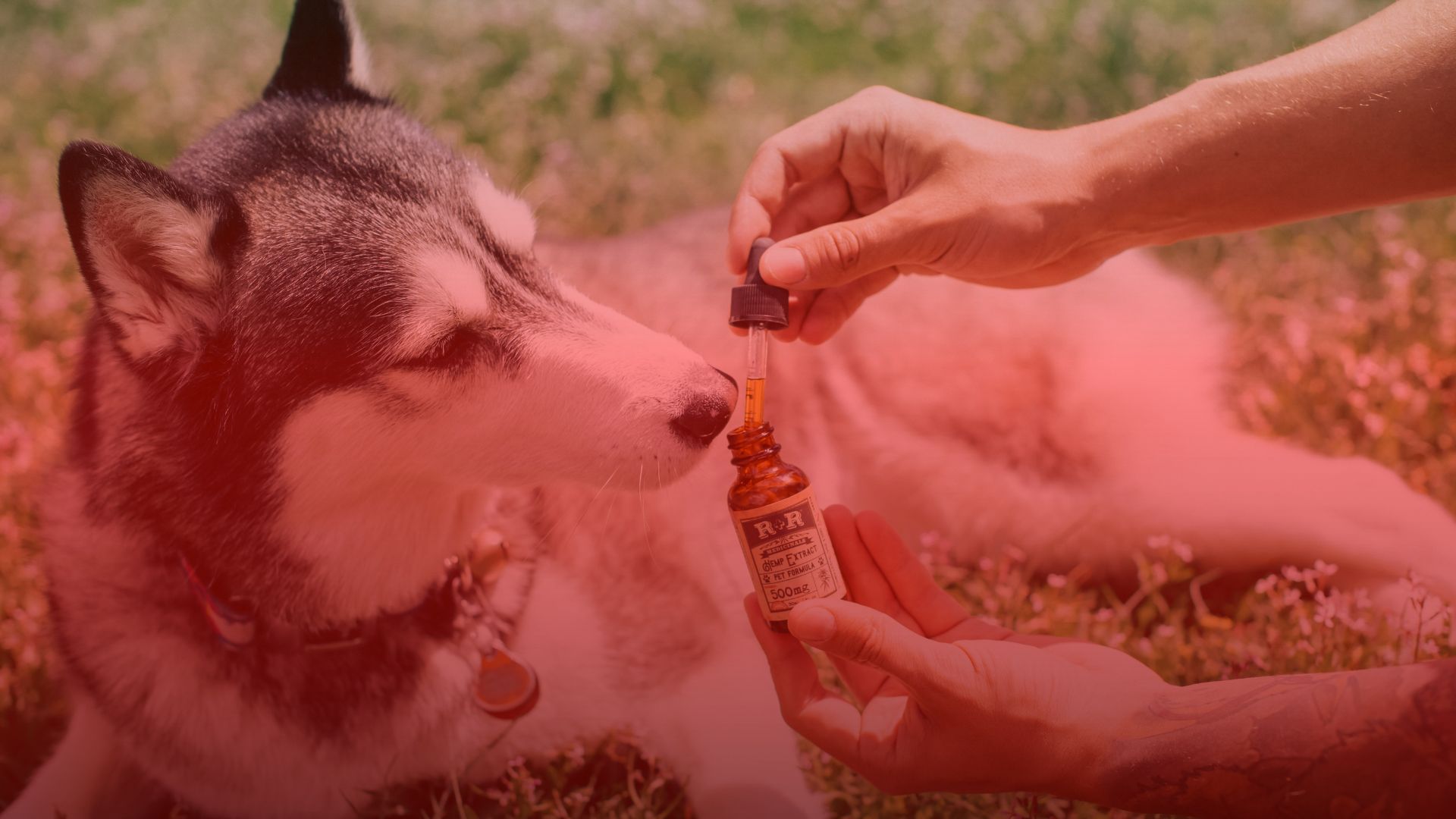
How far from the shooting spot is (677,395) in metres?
1.50

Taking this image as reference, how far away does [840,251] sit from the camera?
155cm

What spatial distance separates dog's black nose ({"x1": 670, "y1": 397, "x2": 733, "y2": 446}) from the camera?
1503 mm

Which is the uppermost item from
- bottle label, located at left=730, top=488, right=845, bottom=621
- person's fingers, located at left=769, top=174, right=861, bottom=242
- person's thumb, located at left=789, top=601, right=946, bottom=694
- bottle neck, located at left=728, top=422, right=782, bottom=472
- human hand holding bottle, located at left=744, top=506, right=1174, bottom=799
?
person's fingers, located at left=769, top=174, right=861, bottom=242

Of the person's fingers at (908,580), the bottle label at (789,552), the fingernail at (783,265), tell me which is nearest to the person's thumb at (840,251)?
→ the fingernail at (783,265)

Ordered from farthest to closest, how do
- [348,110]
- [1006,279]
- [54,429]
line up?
[54,429] → [1006,279] → [348,110]

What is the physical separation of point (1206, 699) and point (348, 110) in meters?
1.93

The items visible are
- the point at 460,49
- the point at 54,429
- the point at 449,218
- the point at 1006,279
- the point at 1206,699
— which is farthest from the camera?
the point at 460,49

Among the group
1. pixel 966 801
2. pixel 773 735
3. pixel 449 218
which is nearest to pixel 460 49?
pixel 449 218

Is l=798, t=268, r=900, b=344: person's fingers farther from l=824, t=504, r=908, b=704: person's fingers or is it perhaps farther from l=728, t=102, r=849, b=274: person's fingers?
l=824, t=504, r=908, b=704: person's fingers

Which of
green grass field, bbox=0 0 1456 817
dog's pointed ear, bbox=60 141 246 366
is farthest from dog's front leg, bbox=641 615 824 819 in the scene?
dog's pointed ear, bbox=60 141 246 366

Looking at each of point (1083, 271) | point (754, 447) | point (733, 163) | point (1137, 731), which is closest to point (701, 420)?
point (754, 447)

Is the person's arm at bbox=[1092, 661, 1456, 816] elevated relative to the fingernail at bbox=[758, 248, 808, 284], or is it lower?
lower

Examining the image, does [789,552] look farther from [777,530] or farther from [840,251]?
[840,251]

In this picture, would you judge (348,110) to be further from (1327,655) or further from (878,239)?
(1327,655)
